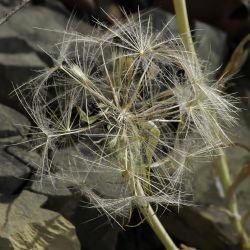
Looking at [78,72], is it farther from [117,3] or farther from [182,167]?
[117,3]

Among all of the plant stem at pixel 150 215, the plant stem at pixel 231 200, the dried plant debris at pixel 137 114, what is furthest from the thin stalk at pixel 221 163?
the plant stem at pixel 150 215

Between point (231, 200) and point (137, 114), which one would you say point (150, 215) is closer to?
point (137, 114)

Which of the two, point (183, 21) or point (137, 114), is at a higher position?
point (183, 21)

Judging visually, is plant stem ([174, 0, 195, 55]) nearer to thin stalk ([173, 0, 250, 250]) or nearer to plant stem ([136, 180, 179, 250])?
thin stalk ([173, 0, 250, 250])

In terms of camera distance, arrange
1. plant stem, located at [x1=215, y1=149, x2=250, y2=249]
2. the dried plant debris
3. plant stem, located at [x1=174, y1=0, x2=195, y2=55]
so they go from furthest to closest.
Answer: plant stem, located at [x1=215, y1=149, x2=250, y2=249], plant stem, located at [x1=174, y1=0, x2=195, y2=55], the dried plant debris

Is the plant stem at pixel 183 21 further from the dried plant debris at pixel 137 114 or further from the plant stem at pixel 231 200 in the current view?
the plant stem at pixel 231 200

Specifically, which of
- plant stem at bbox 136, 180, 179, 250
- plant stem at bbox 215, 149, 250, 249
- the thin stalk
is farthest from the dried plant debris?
plant stem at bbox 215, 149, 250, 249

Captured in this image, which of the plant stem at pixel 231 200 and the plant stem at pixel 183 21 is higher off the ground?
the plant stem at pixel 183 21

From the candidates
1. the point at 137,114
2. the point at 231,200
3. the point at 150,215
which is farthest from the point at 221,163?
the point at 137,114
